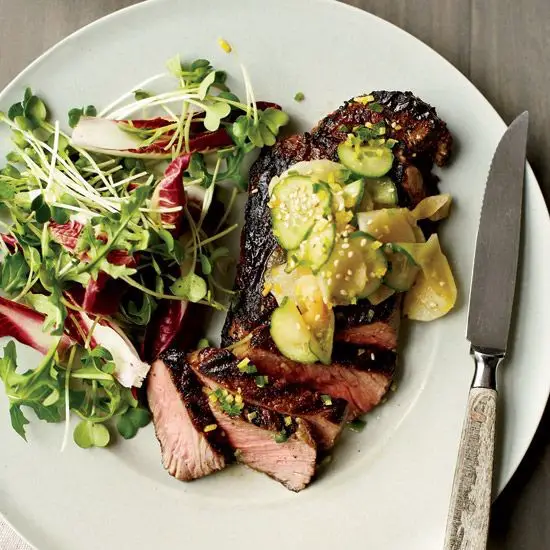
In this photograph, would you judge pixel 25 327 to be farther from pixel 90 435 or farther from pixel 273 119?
pixel 273 119

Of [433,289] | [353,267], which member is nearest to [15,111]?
[353,267]

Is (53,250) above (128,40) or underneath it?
underneath

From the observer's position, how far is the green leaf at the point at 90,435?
10.1ft

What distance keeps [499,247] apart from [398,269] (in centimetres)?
42

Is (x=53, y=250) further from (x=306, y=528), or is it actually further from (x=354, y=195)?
(x=306, y=528)

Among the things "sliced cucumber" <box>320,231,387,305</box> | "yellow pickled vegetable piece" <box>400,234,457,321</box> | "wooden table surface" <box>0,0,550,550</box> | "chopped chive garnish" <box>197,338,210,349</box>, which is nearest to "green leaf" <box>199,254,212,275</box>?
"chopped chive garnish" <box>197,338,210,349</box>

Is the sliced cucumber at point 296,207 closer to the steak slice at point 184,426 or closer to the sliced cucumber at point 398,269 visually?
the sliced cucumber at point 398,269

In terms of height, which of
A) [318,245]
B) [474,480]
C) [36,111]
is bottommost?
[474,480]

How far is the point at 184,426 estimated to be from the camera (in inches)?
119

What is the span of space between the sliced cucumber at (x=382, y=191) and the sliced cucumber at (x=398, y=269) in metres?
0.20

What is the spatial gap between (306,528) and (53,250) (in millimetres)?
1489

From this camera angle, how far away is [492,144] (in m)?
2.97

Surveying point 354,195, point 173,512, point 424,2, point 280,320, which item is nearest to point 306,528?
point 173,512

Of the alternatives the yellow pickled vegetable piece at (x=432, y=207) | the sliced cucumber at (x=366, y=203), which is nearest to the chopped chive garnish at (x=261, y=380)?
the sliced cucumber at (x=366, y=203)
